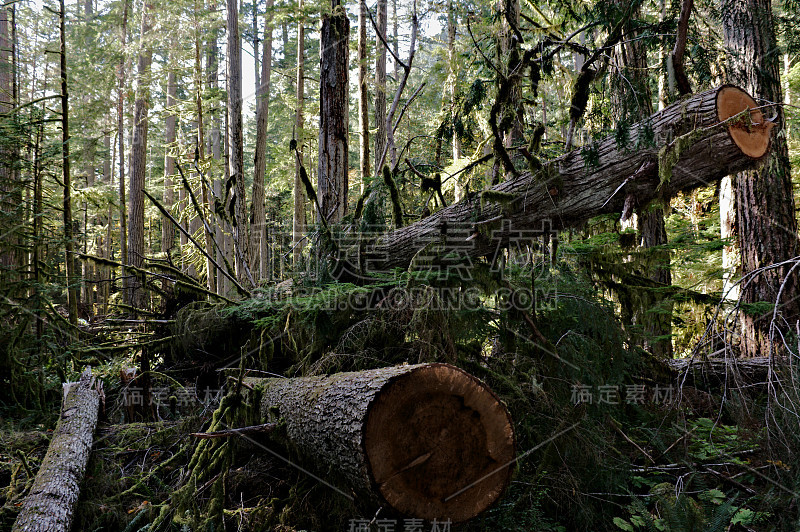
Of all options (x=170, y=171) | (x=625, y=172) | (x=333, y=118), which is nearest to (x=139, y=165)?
(x=170, y=171)

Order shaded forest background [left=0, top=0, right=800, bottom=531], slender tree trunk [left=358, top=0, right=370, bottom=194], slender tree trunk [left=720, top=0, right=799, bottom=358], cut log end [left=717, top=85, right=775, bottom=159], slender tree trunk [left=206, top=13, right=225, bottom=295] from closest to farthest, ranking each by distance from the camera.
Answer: shaded forest background [left=0, top=0, right=800, bottom=531], cut log end [left=717, top=85, right=775, bottom=159], slender tree trunk [left=720, top=0, right=799, bottom=358], slender tree trunk [left=358, top=0, right=370, bottom=194], slender tree trunk [left=206, top=13, right=225, bottom=295]

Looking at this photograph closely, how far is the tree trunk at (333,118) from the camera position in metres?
7.23

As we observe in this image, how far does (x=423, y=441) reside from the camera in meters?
2.42

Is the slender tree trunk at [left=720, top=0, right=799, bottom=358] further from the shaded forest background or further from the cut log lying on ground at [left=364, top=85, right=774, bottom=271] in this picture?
the cut log lying on ground at [left=364, top=85, right=774, bottom=271]

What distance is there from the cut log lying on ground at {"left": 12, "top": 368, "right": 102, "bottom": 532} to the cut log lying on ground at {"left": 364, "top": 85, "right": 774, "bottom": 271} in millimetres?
3693

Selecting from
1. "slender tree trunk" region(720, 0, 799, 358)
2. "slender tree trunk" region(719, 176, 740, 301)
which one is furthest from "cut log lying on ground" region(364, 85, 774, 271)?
"slender tree trunk" region(719, 176, 740, 301)

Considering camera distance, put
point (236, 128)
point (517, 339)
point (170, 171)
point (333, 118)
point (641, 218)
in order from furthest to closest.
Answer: point (170, 171)
point (236, 128)
point (641, 218)
point (333, 118)
point (517, 339)

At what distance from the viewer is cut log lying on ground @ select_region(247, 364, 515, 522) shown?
231 cm

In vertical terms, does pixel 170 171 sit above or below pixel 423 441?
above

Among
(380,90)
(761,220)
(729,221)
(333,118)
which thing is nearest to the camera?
(761,220)

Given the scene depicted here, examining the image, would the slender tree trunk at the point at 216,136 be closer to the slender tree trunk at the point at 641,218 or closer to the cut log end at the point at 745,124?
the slender tree trunk at the point at 641,218

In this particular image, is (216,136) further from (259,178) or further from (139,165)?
(259,178)

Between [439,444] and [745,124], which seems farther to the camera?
[745,124]

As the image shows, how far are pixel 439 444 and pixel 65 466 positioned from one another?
10.9ft
